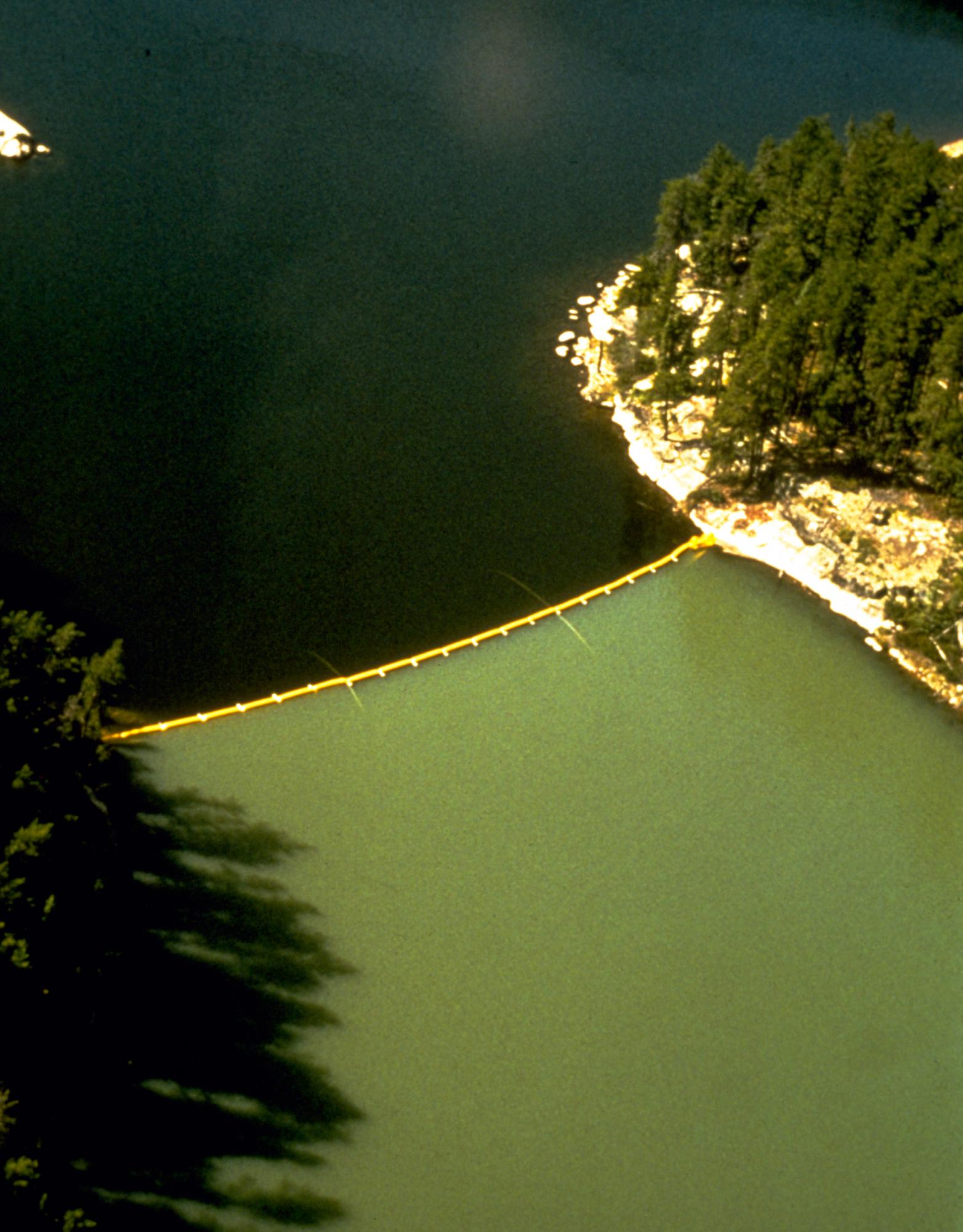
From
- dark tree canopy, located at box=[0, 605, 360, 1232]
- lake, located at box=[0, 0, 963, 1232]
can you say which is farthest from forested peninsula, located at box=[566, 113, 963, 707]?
dark tree canopy, located at box=[0, 605, 360, 1232]

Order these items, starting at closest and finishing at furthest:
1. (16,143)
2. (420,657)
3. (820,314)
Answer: (420,657) → (820,314) → (16,143)

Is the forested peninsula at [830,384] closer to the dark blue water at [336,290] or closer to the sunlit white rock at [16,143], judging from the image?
the dark blue water at [336,290]

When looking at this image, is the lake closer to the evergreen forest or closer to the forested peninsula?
the forested peninsula

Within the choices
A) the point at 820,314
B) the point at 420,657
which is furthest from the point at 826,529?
the point at 420,657

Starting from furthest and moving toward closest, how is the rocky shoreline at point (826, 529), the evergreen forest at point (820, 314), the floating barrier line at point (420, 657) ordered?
the evergreen forest at point (820, 314), the rocky shoreline at point (826, 529), the floating barrier line at point (420, 657)

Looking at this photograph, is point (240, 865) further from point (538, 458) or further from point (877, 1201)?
point (538, 458)

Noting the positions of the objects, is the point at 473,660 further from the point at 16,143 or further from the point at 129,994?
the point at 16,143

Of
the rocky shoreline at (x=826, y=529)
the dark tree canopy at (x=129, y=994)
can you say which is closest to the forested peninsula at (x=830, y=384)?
the rocky shoreline at (x=826, y=529)
